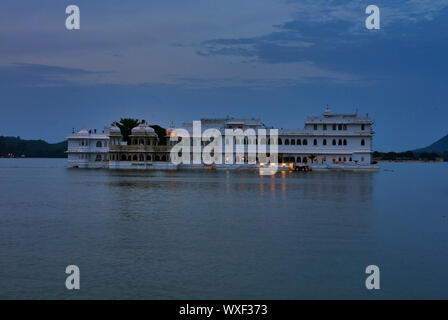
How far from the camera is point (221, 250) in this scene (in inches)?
700

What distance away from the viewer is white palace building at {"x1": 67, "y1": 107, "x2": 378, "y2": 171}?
84812 millimetres

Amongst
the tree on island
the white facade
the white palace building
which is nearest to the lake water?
the white palace building

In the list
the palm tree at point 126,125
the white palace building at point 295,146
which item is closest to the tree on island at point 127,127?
the palm tree at point 126,125

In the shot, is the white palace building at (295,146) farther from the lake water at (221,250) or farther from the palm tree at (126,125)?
the lake water at (221,250)

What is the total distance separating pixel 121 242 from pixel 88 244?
3.75ft

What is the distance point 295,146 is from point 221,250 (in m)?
70.1

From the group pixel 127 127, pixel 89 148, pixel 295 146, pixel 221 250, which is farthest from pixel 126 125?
pixel 221 250

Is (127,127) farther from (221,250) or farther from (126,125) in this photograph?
(221,250)

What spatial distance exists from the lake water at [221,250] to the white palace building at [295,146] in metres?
53.4

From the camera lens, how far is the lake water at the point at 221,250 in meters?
13.4

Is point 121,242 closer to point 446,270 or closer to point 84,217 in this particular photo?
point 84,217
